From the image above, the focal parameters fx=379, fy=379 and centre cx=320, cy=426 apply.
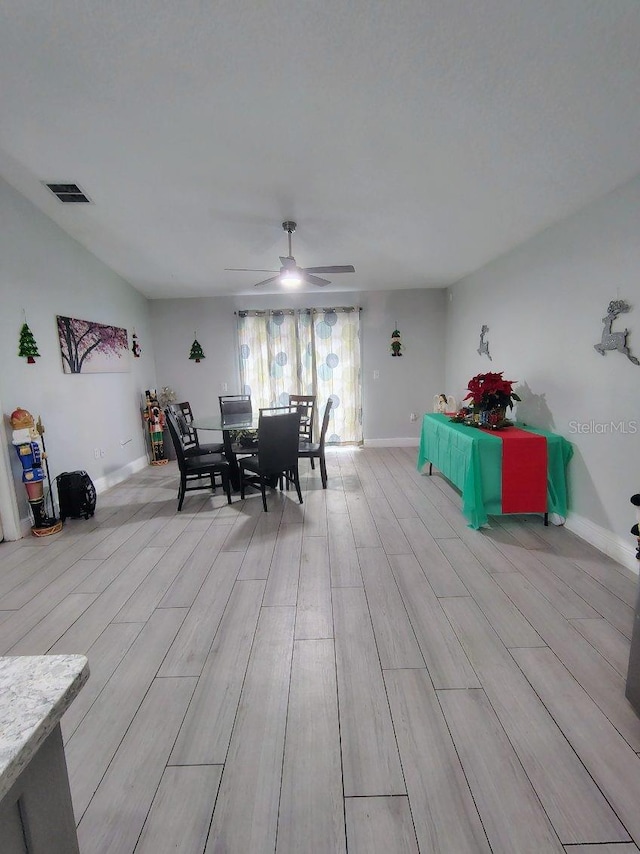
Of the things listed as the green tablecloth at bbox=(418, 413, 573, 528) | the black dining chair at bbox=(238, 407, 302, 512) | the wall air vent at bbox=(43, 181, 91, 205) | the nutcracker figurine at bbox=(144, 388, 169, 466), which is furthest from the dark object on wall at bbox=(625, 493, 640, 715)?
the nutcracker figurine at bbox=(144, 388, 169, 466)

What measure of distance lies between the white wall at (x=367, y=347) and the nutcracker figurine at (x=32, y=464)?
2829mm

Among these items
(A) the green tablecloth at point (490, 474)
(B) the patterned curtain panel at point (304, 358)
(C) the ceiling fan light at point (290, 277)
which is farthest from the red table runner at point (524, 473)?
(B) the patterned curtain panel at point (304, 358)

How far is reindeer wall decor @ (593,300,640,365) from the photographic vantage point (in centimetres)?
232

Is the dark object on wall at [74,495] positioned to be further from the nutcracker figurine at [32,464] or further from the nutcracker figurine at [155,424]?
the nutcracker figurine at [155,424]

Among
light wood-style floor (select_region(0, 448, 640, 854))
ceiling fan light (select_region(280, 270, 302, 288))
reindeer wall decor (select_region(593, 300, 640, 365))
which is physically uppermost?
ceiling fan light (select_region(280, 270, 302, 288))

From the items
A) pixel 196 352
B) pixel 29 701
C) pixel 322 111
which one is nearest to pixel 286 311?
pixel 196 352

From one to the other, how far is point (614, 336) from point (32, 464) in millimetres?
4242

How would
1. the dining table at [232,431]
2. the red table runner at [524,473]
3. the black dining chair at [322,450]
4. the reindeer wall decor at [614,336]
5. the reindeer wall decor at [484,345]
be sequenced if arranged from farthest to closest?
the reindeer wall decor at [484,345], the black dining chair at [322,450], the dining table at [232,431], the red table runner at [524,473], the reindeer wall decor at [614,336]

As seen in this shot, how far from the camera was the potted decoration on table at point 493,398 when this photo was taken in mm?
3229

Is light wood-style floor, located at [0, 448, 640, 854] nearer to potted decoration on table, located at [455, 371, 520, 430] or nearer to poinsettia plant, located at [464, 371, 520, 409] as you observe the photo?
potted decoration on table, located at [455, 371, 520, 430]

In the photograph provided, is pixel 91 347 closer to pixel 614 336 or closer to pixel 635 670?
pixel 614 336

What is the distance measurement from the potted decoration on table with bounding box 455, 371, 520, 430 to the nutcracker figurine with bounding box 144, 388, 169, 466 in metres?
4.02

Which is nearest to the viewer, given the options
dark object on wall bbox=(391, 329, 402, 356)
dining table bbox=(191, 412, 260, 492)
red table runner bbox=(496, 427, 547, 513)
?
red table runner bbox=(496, 427, 547, 513)

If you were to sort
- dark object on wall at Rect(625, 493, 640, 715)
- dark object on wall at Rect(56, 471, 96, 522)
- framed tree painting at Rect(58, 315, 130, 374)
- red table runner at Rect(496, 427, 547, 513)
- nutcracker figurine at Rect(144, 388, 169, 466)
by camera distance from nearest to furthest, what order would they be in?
dark object on wall at Rect(625, 493, 640, 715) < red table runner at Rect(496, 427, 547, 513) < dark object on wall at Rect(56, 471, 96, 522) < framed tree painting at Rect(58, 315, 130, 374) < nutcracker figurine at Rect(144, 388, 169, 466)
